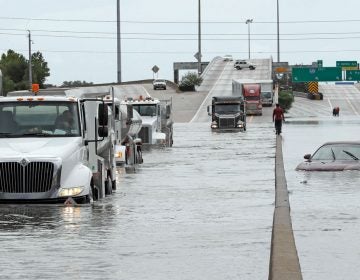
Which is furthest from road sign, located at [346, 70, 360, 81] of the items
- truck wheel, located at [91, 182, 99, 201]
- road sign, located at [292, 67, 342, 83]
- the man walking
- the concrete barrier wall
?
truck wheel, located at [91, 182, 99, 201]

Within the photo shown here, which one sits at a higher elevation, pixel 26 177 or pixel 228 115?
pixel 26 177

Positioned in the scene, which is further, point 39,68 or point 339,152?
point 39,68

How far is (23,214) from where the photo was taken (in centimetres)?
1923

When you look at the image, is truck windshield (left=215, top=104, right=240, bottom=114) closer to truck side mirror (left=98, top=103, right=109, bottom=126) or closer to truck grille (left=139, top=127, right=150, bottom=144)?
truck grille (left=139, top=127, right=150, bottom=144)

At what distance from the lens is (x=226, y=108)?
7675 centimetres

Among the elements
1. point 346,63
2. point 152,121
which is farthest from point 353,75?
point 152,121

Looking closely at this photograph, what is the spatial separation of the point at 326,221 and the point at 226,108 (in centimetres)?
5834

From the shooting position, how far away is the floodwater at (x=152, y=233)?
1287cm

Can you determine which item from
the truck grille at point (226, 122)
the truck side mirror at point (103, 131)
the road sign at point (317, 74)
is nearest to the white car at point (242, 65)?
the road sign at point (317, 74)

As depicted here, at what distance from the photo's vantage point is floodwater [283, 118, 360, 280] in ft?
43.1

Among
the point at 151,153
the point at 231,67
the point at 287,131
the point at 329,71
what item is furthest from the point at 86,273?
the point at 231,67

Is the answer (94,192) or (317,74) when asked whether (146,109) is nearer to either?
(94,192)

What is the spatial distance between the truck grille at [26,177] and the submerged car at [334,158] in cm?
1366

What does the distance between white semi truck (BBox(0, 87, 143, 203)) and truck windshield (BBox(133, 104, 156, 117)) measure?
1042 inches
